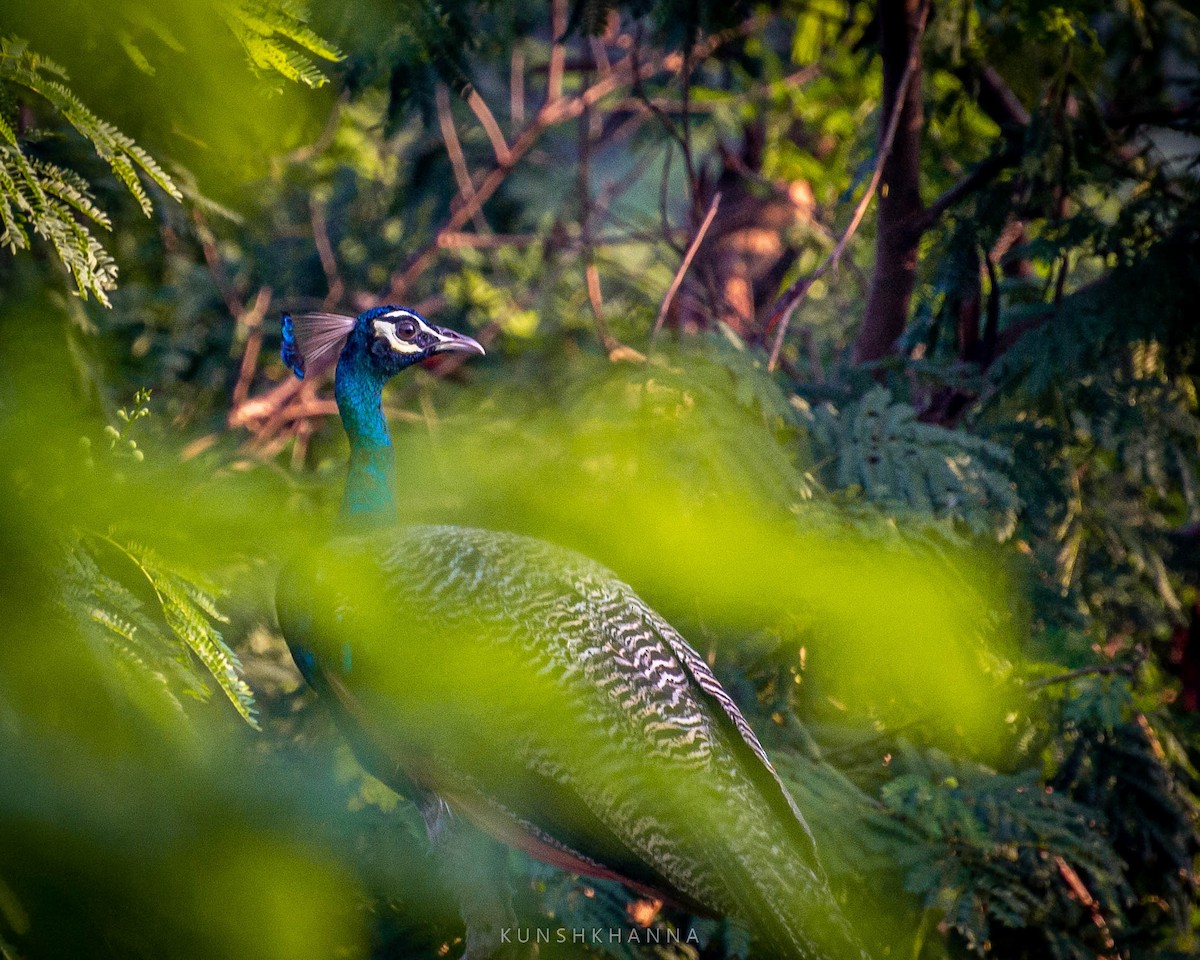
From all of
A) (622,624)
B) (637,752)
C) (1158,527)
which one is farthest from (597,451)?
(1158,527)

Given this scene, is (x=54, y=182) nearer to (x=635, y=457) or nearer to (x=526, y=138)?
(x=635, y=457)

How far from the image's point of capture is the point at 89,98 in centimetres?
240

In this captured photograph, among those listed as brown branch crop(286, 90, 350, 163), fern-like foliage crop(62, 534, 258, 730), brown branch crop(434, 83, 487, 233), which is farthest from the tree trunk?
fern-like foliage crop(62, 534, 258, 730)

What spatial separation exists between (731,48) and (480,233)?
1503 mm

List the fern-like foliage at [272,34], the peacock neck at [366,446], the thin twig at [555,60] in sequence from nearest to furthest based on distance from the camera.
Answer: the fern-like foliage at [272,34]
the peacock neck at [366,446]
the thin twig at [555,60]

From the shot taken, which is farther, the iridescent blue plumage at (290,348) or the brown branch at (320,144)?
the brown branch at (320,144)

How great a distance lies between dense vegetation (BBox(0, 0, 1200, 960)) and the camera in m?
1.22

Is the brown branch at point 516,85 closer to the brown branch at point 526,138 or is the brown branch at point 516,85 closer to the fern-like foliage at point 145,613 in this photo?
the brown branch at point 526,138

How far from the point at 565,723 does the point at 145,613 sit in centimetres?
86

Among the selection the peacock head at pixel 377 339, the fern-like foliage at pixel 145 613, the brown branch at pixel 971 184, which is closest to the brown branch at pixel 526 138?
the brown branch at pixel 971 184

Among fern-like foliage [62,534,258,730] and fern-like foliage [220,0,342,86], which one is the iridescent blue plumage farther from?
fern-like foliage [62,534,258,730]

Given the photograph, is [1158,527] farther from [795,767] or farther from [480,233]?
[480,233]

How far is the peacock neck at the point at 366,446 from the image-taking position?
8.15 feet

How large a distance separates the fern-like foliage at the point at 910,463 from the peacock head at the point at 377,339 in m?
1.09
